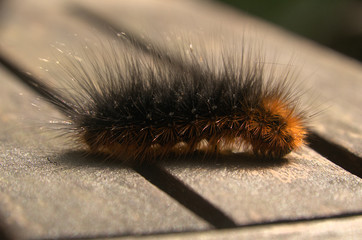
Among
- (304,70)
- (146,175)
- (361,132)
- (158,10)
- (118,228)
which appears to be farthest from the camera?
(158,10)

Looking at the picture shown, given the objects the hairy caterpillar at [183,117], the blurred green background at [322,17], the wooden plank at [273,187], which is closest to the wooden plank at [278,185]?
the wooden plank at [273,187]

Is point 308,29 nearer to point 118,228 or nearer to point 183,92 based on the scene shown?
point 183,92

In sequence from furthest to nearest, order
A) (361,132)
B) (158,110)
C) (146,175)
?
1. (361,132)
2. (158,110)
3. (146,175)

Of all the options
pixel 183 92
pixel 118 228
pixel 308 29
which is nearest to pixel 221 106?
pixel 183 92

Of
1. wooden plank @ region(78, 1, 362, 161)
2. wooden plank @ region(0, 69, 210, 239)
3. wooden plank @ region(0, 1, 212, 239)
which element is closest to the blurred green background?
wooden plank @ region(78, 1, 362, 161)

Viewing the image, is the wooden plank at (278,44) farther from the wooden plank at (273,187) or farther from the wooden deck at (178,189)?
the wooden plank at (273,187)

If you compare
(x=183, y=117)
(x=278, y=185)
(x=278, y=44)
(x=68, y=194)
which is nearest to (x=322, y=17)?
(x=278, y=44)
